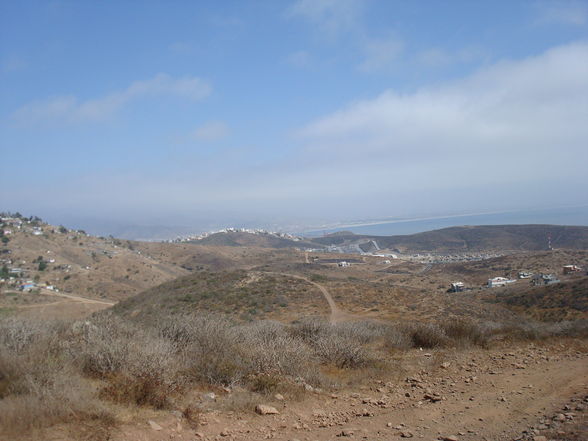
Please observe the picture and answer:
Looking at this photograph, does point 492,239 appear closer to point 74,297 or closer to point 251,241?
point 251,241

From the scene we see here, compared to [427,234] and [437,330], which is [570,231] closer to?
[427,234]

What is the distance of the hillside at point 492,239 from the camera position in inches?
3307

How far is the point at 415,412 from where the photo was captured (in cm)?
631

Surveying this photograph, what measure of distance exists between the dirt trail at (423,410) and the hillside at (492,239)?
8387cm

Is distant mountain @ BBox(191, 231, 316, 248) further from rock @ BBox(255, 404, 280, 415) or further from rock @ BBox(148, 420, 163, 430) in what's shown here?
rock @ BBox(148, 420, 163, 430)

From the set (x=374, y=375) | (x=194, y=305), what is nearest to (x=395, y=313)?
(x=194, y=305)

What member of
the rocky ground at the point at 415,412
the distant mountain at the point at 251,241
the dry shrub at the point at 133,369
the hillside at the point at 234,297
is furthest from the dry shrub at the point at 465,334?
the distant mountain at the point at 251,241

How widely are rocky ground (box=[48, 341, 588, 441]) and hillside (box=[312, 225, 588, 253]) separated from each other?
84209 mm

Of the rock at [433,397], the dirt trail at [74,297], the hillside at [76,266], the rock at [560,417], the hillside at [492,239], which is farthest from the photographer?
the hillside at [492,239]

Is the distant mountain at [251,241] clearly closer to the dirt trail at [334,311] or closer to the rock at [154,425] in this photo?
the dirt trail at [334,311]

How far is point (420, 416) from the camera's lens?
6.13 metres

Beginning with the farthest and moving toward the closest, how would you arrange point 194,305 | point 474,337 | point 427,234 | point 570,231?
point 427,234 < point 570,231 < point 194,305 < point 474,337

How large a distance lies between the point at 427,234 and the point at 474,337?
352ft

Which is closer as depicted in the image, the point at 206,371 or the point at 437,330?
the point at 206,371
